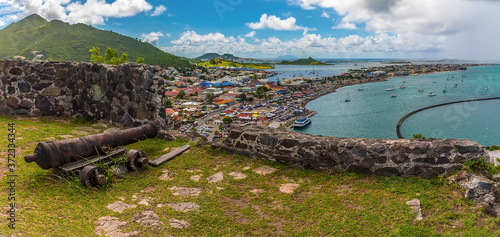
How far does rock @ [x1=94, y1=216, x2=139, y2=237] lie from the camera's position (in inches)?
111

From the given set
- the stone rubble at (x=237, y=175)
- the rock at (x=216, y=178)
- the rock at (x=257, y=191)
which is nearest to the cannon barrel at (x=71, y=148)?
the rock at (x=216, y=178)

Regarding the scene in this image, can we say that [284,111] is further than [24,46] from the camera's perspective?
No

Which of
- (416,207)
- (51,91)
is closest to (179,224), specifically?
(416,207)

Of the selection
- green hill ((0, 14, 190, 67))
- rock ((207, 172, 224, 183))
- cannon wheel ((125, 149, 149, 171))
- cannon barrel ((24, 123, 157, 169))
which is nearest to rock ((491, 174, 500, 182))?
rock ((207, 172, 224, 183))

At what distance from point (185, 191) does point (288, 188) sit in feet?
4.74

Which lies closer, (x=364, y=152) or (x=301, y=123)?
(x=364, y=152)

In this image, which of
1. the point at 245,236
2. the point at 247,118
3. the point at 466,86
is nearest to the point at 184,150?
the point at 245,236

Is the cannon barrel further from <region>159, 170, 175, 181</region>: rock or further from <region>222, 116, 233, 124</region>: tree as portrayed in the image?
<region>222, 116, 233, 124</region>: tree

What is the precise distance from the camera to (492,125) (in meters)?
61.2

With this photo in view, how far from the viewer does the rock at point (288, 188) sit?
399 centimetres

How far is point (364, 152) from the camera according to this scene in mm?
4258

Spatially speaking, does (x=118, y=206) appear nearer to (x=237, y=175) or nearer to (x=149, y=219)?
(x=149, y=219)

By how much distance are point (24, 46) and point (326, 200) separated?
151865 millimetres

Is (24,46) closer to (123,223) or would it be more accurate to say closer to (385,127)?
(385,127)
